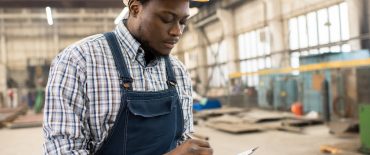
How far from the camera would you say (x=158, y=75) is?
146 centimetres

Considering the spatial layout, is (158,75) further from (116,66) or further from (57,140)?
(57,140)

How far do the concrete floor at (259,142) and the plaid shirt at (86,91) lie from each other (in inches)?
218

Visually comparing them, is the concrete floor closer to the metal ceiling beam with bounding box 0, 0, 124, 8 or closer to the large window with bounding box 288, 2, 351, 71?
the large window with bounding box 288, 2, 351, 71

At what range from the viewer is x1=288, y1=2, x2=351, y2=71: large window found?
11.6 m

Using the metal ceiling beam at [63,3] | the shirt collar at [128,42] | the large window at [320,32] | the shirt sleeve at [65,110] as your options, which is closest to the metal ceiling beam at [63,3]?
the metal ceiling beam at [63,3]

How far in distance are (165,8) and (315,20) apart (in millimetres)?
12614

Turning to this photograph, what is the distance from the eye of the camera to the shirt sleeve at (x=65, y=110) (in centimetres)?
113

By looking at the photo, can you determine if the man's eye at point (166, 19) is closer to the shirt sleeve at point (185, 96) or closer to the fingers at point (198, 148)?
the shirt sleeve at point (185, 96)

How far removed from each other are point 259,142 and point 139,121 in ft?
22.0

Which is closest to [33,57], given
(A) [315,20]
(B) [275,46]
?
(B) [275,46]

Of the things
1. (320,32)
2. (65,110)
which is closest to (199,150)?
(65,110)

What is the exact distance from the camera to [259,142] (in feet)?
25.0

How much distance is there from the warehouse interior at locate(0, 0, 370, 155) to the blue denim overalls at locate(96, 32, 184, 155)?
5357 millimetres

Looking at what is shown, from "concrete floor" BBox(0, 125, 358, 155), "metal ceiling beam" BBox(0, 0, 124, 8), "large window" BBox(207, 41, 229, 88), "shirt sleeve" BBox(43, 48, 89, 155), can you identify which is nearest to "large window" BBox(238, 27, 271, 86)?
"large window" BBox(207, 41, 229, 88)
